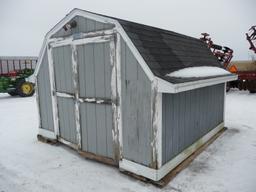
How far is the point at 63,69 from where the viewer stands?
13.4 ft

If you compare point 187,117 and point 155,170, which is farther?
point 187,117

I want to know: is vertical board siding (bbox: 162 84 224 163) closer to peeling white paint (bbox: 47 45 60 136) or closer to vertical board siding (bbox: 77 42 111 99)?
vertical board siding (bbox: 77 42 111 99)

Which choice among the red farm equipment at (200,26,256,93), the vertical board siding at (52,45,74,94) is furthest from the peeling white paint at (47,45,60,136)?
the red farm equipment at (200,26,256,93)

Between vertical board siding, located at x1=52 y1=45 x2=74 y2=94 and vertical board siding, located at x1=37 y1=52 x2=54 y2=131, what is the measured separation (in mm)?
352

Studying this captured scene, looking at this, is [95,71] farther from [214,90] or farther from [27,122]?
[27,122]

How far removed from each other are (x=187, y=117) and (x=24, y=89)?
1055 cm

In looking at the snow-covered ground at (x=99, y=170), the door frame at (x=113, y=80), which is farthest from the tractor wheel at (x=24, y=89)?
the door frame at (x=113, y=80)

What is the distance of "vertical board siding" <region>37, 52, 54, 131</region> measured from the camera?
455cm

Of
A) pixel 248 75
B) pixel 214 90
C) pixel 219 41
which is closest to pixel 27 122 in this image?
pixel 214 90

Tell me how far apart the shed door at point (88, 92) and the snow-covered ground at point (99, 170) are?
0.42m

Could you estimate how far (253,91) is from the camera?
11656 millimetres

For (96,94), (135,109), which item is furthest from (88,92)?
(135,109)

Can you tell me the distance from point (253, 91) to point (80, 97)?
11.1 meters

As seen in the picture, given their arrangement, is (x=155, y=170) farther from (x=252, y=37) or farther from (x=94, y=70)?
(x=252, y=37)
